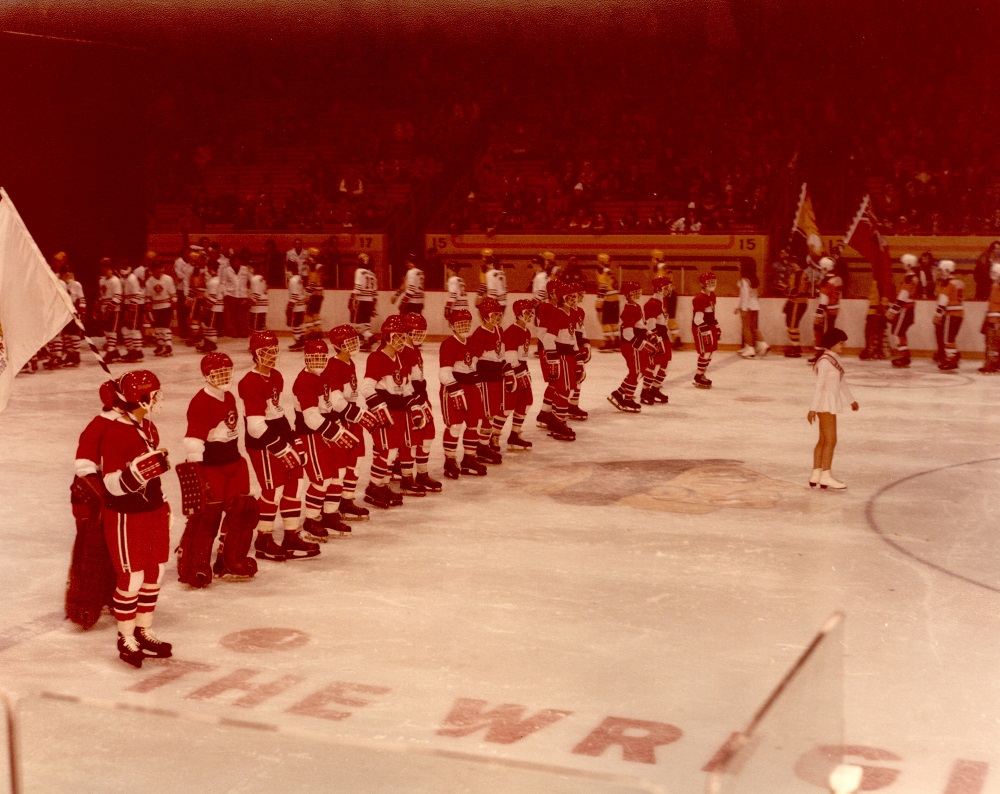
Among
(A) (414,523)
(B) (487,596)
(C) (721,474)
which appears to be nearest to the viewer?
(B) (487,596)

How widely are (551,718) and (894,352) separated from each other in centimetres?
1845

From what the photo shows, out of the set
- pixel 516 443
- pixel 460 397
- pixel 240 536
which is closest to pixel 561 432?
pixel 516 443

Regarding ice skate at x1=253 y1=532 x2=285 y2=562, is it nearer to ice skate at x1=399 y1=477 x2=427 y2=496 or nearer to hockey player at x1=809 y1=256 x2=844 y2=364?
ice skate at x1=399 y1=477 x2=427 y2=496

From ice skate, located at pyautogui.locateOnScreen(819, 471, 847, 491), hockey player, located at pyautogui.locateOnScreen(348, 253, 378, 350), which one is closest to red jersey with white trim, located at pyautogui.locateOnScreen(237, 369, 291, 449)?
ice skate, located at pyautogui.locateOnScreen(819, 471, 847, 491)

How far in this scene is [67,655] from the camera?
8.05 m

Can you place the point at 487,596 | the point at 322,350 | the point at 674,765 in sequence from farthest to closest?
the point at 322,350 < the point at 487,596 < the point at 674,765

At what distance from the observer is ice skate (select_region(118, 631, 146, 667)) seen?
773 centimetres

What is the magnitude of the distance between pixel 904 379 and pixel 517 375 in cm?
988

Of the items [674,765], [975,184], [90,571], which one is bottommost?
[674,765]

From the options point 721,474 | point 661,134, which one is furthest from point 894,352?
point 661,134

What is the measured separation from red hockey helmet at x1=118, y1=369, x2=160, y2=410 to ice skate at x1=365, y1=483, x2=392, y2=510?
457 cm

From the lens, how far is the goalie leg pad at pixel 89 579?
26.9ft

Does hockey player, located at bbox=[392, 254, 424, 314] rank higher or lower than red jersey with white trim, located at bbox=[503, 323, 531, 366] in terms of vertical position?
higher

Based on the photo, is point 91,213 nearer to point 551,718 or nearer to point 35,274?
point 35,274
